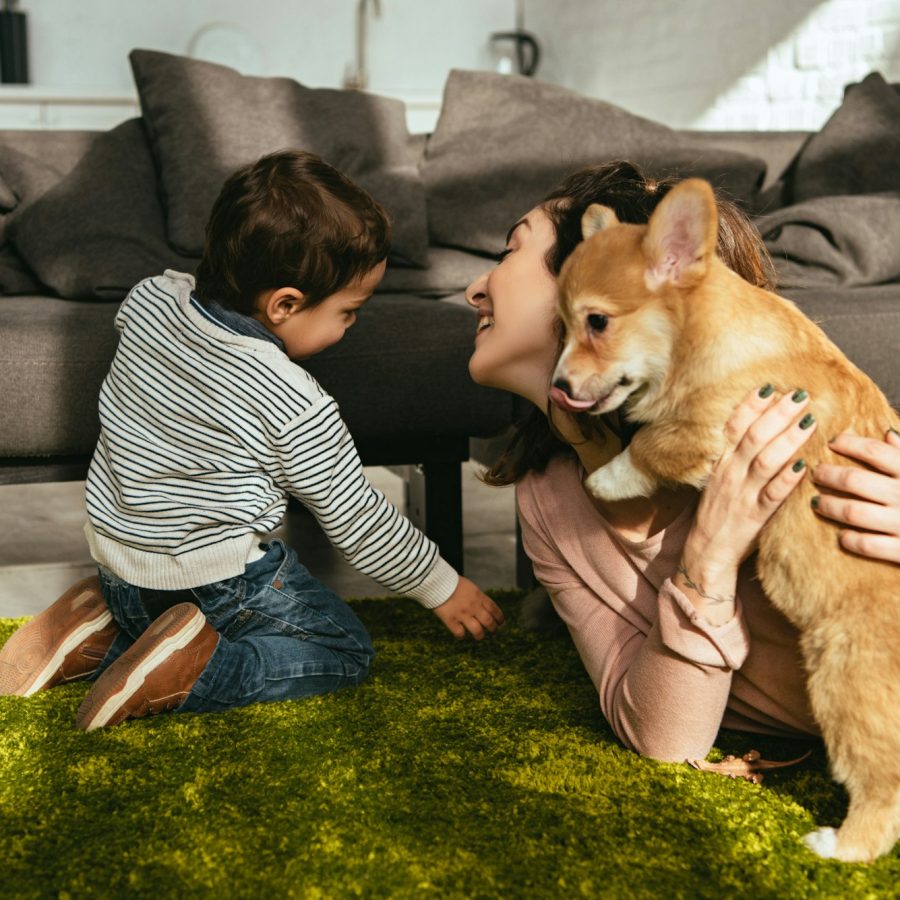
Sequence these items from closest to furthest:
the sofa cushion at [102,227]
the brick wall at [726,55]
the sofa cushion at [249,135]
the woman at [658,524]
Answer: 1. the woman at [658,524]
2. the sofa cushion at [102,227]
3. the sofa cushion at [249,135]
4. the brick wall at [726,55]

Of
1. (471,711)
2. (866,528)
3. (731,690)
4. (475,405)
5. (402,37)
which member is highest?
(402,37)

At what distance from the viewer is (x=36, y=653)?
5.77 ft

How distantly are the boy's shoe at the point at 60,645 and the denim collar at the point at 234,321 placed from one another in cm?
53

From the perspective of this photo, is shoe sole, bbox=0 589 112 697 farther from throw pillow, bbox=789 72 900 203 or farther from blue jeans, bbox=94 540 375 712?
throw pillow, bbox=789 72 900 203

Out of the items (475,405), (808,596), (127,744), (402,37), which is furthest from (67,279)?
(402,37)

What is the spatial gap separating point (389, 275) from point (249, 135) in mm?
602

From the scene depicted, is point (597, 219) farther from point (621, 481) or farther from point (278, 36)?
point (278, 36)

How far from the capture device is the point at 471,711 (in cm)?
165

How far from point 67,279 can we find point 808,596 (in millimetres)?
2153

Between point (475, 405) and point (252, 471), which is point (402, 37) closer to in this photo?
point (475, 405)

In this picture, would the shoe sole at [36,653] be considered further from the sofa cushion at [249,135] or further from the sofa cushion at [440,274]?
the sofa cushion at [440,274]

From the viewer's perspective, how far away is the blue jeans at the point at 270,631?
1.67m

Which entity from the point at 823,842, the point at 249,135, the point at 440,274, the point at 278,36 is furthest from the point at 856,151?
the point at 278,36

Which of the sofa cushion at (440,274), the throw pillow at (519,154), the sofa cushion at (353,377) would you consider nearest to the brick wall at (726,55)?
the throw pillow at (519,154)
